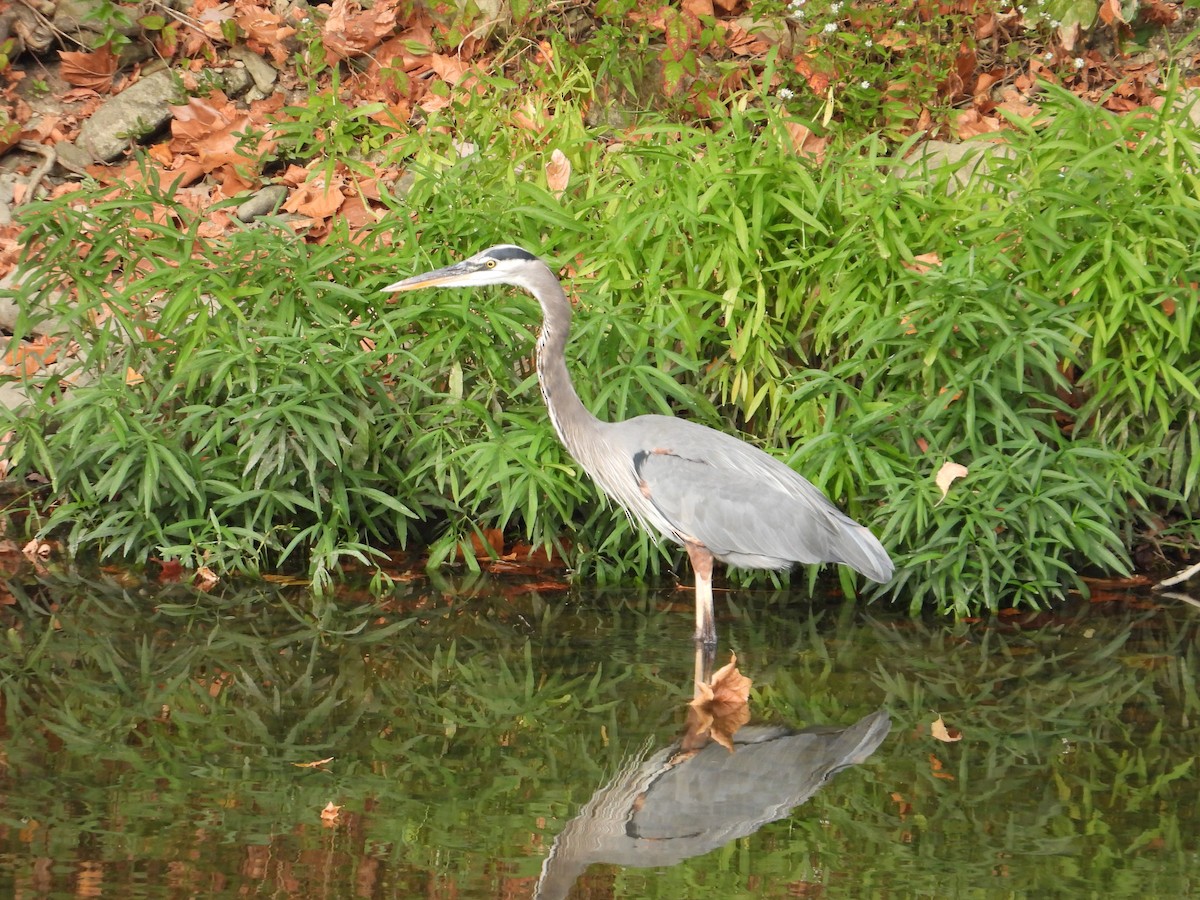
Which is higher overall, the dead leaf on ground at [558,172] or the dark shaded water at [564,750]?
the dead leaf on ground at [558,172]

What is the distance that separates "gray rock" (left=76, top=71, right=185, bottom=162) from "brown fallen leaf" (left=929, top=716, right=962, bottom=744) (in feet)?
18.5

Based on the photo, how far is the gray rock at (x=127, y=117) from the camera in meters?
8.19

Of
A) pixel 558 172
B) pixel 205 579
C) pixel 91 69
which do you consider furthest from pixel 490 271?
pixel 91 69

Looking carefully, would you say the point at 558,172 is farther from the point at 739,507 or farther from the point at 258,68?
the point at 258,68

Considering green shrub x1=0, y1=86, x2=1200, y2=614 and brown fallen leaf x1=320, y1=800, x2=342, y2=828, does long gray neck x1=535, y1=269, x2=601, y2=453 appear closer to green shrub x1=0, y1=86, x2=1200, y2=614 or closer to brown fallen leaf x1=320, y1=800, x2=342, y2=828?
green shrub x1=0, y1=86, x2=1200, y2=614

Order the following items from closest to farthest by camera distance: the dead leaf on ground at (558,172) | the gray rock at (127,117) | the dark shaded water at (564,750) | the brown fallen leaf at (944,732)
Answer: the dark shaded water at (564,750) → the brown fallen leaf at (944,732) → the dead leaf on ground at (558,172) → the gray rock at (127,117)

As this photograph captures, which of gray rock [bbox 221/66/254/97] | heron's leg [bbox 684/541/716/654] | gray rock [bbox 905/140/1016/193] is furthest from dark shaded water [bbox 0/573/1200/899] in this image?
gray rock [bbox 221/66/254/97]

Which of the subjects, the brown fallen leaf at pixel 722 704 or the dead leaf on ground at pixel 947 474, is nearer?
the brown fallen leaf at pixel 722 704


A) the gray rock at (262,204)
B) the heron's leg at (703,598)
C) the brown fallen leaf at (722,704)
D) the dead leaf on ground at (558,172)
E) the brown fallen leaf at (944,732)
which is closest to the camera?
the brown fallen leaf at (944,732)

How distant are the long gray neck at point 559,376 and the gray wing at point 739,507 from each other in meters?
0.19

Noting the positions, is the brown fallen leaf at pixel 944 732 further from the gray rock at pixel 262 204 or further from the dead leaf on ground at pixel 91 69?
the dead leaf on ground at pixel 91 69

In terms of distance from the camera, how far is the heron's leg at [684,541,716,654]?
5.12m

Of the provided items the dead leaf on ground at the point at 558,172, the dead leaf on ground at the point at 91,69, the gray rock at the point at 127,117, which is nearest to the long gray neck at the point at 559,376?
the dead leaf on ground at the point at 558,172

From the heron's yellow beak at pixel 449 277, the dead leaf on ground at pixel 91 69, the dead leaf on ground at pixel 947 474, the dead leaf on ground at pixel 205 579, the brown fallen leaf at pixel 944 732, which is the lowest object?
the dead leaf on ground at pixel 205 579
